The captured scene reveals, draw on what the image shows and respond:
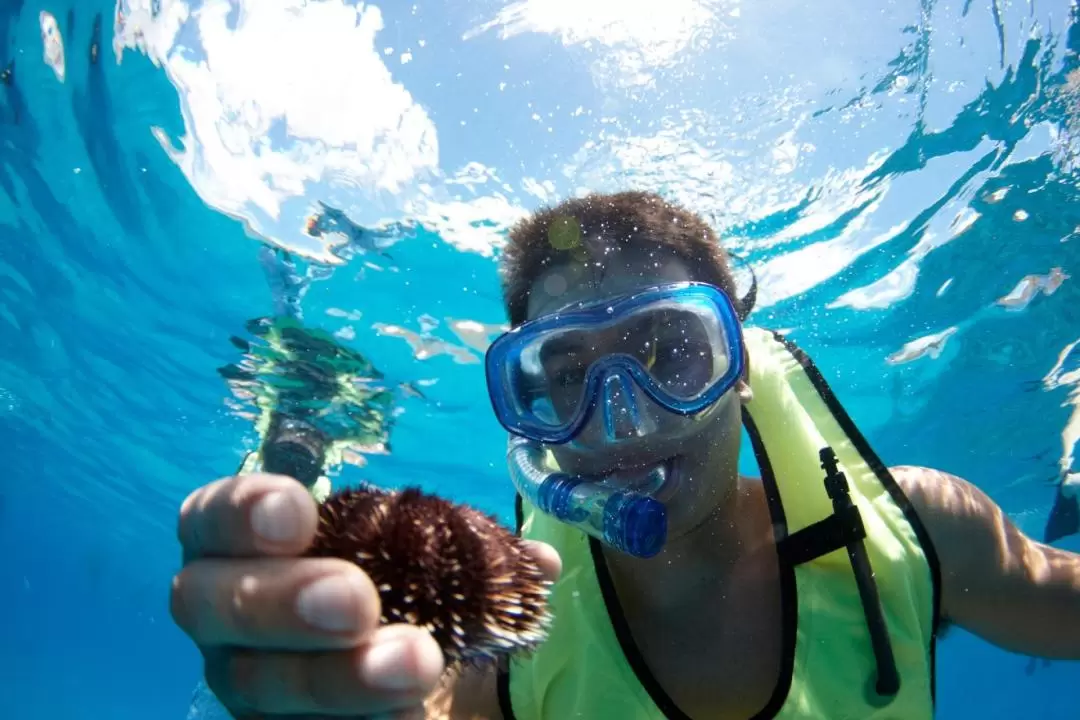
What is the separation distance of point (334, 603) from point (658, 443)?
7.66ft

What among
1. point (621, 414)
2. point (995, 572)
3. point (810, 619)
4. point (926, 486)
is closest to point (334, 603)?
point (621, 414)

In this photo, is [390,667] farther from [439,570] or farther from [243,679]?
[243,679]

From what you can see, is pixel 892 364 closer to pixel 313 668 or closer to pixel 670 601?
pixel 670 601

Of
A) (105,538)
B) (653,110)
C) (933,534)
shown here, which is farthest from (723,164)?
(105,538)

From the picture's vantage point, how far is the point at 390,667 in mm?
1083

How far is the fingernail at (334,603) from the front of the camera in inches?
41.7

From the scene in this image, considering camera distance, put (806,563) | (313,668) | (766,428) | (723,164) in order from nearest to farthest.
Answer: (313,668) → (806,563) → (766,428) → (723,164)

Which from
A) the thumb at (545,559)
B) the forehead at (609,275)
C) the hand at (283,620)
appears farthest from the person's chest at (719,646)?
the hand at (283,620)

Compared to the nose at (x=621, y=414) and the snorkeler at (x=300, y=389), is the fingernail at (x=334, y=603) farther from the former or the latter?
the snorkeler at (x=300, y=389)

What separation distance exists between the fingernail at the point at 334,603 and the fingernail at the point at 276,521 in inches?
4.9

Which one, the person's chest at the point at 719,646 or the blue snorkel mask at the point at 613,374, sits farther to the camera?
the blue snorkel mask at the point at 613,374

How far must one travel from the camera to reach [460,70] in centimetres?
704

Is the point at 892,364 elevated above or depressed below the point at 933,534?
above

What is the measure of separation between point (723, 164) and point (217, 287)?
31.3ft
